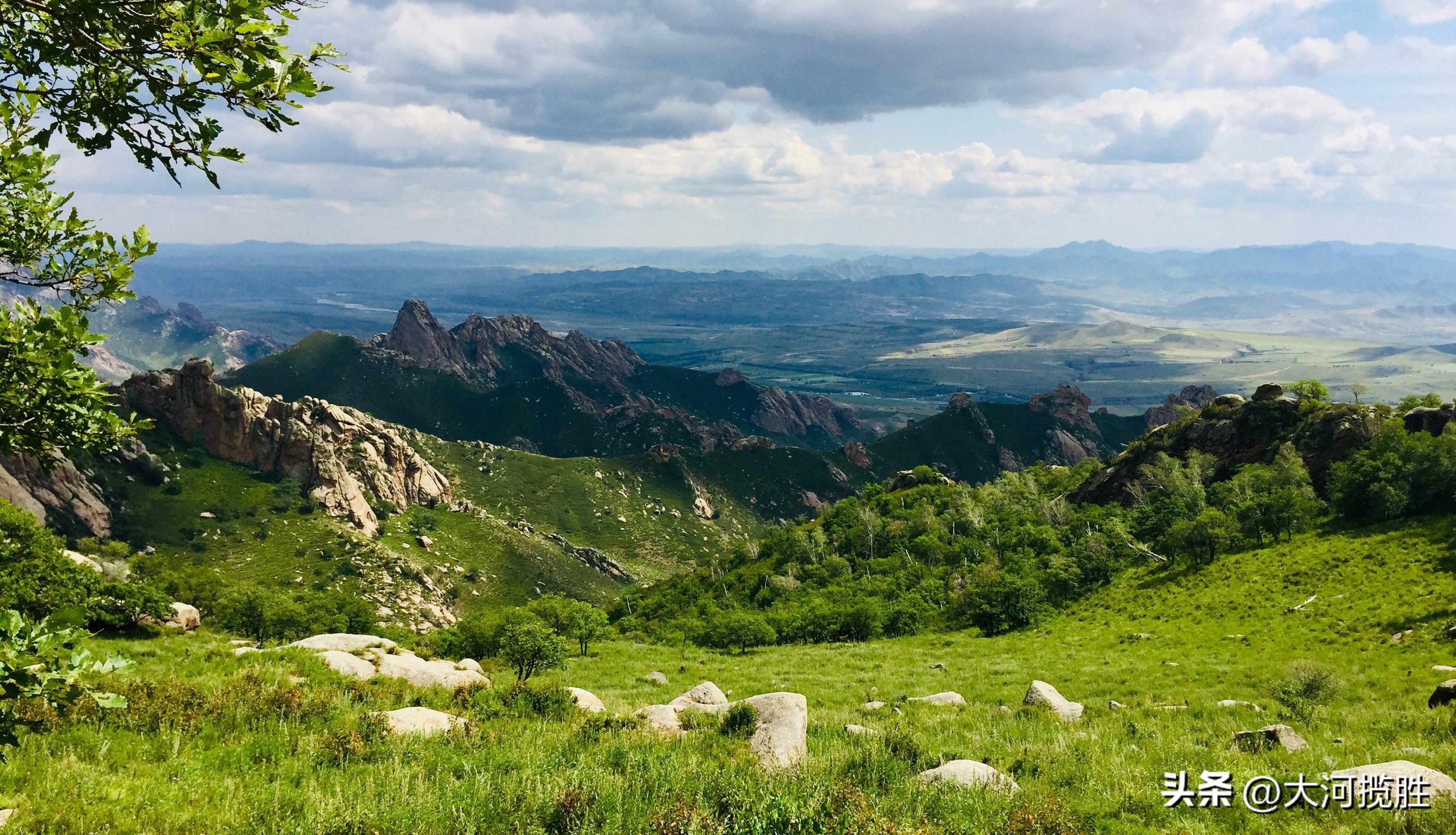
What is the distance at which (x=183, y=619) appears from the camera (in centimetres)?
4069

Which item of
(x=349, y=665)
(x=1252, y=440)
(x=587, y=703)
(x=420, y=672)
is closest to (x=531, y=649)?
(x=420, y=672)

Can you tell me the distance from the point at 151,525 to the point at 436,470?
63.2 meters

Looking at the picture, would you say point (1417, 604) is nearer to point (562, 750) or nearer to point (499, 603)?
point (562, 750)

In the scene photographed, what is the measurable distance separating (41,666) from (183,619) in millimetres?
44311

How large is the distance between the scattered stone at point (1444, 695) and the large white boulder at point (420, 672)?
32674 mm

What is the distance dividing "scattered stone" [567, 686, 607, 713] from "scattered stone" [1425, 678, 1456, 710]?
27.3m

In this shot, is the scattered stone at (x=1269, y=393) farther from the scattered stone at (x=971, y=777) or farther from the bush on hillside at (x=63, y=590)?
the bush on hillside at (x=63, y=590)

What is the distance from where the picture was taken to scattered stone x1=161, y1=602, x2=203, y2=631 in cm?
3906

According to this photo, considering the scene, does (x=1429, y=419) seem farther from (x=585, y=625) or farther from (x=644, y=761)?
(x=644, y=761)

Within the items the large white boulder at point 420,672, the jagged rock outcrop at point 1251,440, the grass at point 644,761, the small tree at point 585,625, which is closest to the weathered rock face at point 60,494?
the small tree at point 585,625

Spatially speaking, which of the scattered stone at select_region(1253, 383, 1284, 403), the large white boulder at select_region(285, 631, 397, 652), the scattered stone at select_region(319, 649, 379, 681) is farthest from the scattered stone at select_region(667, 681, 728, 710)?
the scattered stone at select_region(1253, 383, 1284, 403)

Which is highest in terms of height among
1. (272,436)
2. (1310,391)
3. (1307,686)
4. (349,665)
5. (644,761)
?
(1310,391)

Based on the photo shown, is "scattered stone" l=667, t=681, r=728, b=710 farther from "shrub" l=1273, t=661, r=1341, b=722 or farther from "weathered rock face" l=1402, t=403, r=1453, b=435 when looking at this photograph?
"weathered rock face" l=1402, t=403, r=1453, b=435

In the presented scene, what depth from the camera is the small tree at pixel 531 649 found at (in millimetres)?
44156
